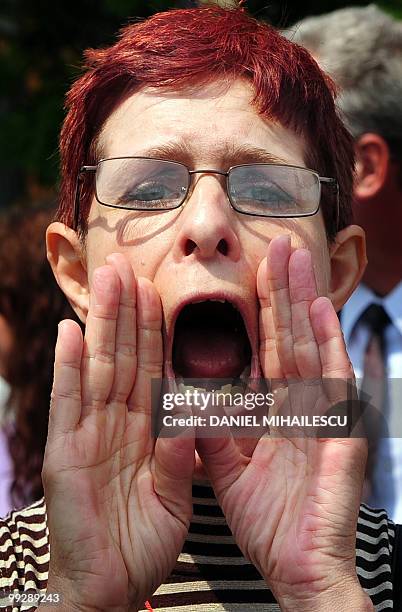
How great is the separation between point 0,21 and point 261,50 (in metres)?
2.49

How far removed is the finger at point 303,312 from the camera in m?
2.08

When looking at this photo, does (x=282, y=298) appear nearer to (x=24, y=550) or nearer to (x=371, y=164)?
(x=24, y=550)

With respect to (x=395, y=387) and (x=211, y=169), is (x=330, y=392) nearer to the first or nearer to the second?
(x=211, y=169)

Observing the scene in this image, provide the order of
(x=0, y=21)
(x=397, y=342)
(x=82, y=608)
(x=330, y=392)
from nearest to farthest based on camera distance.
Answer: (x=82, y=608) → (x=330, y=392) → (x=397, y=342) → (x=0, y=21)

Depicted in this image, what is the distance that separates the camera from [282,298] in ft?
6.89

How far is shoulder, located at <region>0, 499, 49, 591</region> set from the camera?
216 cm

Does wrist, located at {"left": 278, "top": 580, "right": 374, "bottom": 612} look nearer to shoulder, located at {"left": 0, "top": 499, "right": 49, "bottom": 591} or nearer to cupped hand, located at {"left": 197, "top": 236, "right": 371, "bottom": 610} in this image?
cupped hand, located at {"left": 197, "top": 236, "right": 371, "bottom": 610}

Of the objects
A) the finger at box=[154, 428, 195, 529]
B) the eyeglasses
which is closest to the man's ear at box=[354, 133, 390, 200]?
the eyeglasses

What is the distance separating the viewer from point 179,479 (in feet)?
6.74

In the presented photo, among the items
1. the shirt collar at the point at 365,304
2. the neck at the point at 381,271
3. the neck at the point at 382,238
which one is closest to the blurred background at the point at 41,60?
the neck at the point at 382,238

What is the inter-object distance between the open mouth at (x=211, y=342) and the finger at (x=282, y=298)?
170mm

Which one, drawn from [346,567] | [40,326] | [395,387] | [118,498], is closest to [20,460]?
[40,326]

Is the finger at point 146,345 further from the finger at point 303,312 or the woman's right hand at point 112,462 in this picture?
the finger at point 303,312

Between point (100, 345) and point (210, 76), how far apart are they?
675 mm
